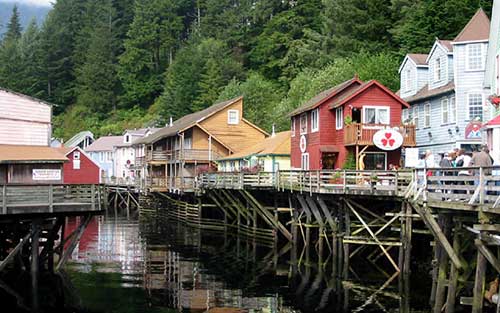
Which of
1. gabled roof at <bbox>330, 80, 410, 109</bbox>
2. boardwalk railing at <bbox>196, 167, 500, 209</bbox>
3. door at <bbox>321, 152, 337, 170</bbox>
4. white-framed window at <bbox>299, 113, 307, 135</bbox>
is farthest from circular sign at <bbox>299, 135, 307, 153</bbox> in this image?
gabled roof at <bbox>330, 80, 410, 109</bbox>

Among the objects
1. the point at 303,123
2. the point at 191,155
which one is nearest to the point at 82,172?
the point at 191,155

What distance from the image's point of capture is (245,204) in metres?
44.8

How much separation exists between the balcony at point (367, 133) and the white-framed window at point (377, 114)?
0.90m

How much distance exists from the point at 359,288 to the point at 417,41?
97.4ft

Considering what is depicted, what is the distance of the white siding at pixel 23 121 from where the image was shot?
29297 millimetres

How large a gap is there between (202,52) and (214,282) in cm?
6470

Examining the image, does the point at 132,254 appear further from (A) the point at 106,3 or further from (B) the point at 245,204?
(A) the point at 106,3

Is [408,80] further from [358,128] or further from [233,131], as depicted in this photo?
[233,131]

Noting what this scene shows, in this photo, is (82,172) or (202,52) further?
(202,52)

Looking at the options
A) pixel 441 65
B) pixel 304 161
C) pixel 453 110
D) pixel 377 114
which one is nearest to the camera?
pixel 377 114

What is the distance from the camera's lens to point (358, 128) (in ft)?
108

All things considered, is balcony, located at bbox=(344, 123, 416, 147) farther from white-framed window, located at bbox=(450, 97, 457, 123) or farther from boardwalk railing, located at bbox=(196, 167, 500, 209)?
boardwalk railing, located at bbox=(196, 167, 500, 209)

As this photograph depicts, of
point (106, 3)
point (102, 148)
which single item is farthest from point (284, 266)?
point (106, 3)

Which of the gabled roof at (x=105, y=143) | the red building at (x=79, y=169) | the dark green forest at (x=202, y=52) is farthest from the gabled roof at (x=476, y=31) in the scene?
the gabled roof at (x=105, y=143)
